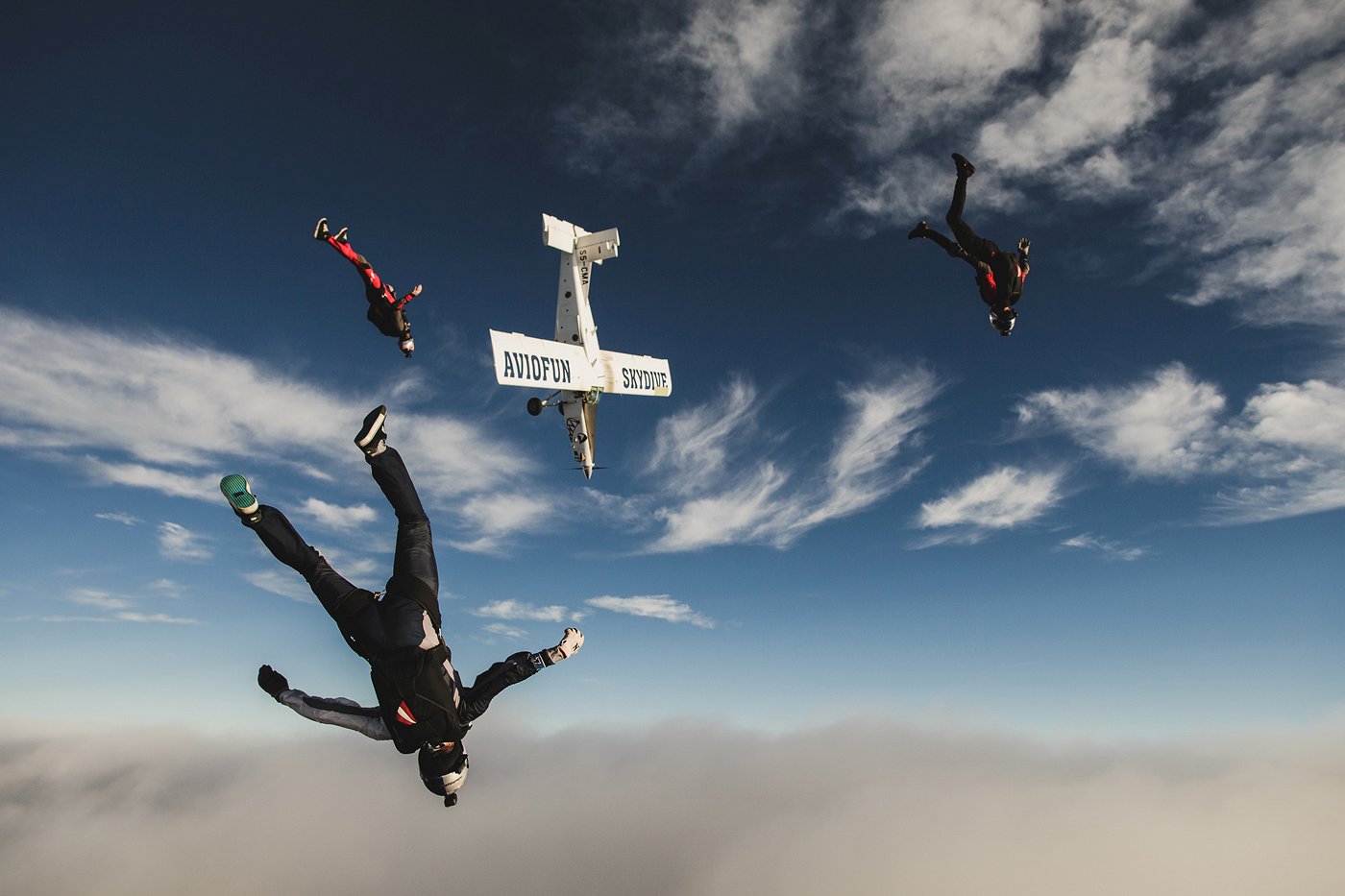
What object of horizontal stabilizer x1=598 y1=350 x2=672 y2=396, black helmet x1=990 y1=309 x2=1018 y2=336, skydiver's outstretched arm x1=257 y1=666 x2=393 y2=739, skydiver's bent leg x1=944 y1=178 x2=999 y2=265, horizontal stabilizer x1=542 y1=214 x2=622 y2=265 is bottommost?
skydiver's outstretched arm x1=257 y1=666 x2=393 y2=739

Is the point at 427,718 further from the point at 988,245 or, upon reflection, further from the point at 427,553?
the point at 988,245

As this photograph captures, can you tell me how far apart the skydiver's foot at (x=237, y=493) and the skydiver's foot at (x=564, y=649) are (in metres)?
3.60

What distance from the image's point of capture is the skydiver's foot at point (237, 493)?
7145 mm

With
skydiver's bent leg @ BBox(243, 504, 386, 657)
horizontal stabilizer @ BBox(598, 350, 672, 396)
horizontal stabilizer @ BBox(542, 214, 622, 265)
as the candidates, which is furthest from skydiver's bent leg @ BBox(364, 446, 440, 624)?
horizontal stabilizer @ BBox(542, 214, 622, 265)

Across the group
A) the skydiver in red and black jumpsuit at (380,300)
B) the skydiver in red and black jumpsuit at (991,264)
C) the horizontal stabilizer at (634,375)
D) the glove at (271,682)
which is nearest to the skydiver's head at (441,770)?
the glove at (271,682)

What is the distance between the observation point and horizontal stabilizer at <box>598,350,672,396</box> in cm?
2000


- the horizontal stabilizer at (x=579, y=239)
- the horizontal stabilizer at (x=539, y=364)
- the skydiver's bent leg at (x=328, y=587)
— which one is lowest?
the skydiver's bent leg at (x=328, y=587)

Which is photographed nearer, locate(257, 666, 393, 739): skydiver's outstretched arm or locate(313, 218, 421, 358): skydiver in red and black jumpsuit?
locate(257, 666, 393, 739): skydiver's outstretched arm

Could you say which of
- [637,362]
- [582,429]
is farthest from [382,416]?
[637,362]

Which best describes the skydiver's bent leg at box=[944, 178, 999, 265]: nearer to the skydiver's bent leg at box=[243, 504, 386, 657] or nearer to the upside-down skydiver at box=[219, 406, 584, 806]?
the upside-down skydiver at box=[219, 406, 584, 806]

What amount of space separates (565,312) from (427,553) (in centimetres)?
1310

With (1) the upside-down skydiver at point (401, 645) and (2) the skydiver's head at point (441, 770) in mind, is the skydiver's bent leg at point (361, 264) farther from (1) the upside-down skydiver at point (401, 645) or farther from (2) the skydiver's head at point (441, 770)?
(2) the skydiver's head at point (441, 770)

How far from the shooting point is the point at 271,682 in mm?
8477

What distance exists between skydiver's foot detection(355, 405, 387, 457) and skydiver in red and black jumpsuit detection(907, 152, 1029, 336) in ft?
24.6
